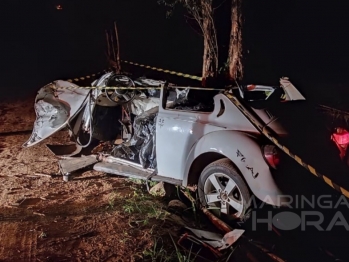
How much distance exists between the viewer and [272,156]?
4.28 m

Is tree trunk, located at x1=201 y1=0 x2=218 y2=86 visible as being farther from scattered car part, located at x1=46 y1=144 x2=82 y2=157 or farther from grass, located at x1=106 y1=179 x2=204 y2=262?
grass, located at x1=106 y1=179 x2=204 y2=262

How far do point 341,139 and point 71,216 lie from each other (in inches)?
127

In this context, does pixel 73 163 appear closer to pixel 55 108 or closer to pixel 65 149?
pixel 65 149

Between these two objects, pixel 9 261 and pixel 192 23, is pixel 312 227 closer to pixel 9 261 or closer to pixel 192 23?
pixel 9 261

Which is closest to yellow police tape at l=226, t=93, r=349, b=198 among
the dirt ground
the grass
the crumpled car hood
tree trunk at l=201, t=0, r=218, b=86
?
the grass

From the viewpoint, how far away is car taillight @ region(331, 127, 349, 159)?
4062mm

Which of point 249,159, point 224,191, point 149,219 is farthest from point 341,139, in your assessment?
point 149,219

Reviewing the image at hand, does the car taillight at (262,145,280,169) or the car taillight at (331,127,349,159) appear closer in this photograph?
the car taillight at (331,127,349,159)

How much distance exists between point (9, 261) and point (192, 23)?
25.9ft

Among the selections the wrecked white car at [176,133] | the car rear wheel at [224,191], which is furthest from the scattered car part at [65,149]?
the car rear wheel at [224,191]

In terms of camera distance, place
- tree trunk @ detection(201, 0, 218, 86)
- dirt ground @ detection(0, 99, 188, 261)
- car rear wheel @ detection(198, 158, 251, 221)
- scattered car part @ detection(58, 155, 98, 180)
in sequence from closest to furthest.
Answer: dirt ground @ detection(0, 99, 188, 261) < car rear wheel @ detection(198, 158, 251, 221) < scattered car part @ detection(58, 155, 98, 180) < tree trunk @ detection(201, 0, 218, 86)

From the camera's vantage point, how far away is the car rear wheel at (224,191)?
15.0 feet

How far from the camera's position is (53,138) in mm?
8719

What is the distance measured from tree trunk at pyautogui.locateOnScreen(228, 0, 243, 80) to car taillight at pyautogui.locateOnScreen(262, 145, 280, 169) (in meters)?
4.33
